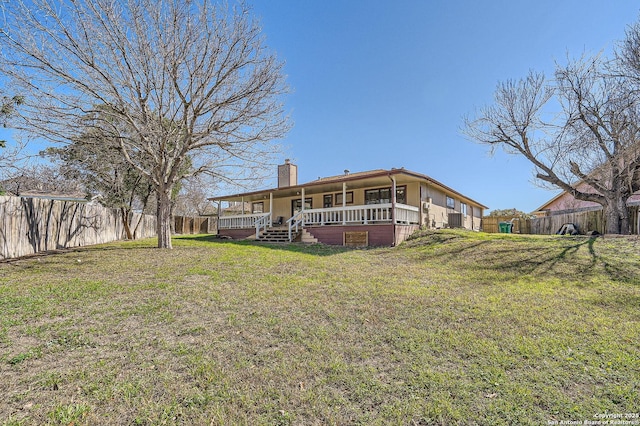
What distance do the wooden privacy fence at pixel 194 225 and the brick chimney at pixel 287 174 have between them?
1211 cm

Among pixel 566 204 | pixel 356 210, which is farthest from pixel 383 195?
pixel 566 204

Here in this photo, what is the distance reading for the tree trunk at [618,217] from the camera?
11.8 m

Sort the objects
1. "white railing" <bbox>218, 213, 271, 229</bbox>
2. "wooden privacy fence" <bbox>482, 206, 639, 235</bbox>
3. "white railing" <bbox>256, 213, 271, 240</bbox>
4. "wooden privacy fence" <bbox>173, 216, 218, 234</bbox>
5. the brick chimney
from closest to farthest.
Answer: "wooden privacy fence" <bbox>482, 206, 639, 235</bbox>, "white railing" <bbox>256, 213, 271, 240</bbox>, "white railing" <bbox>218, 213, 271, 229</bbox>, the brick chimney, "wooden privacy fence" <bbox>173, 216, 218, 234</bbox>

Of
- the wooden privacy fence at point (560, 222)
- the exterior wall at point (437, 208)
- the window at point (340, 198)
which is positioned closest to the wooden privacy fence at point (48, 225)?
the window at point (340, 198)

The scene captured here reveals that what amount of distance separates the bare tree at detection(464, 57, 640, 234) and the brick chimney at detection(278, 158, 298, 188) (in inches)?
440

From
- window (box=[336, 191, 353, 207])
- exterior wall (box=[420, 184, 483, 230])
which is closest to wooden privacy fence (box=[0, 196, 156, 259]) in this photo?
window (box=[336, 191, 353, 207])

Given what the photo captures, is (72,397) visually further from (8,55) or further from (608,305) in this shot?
(8,55)

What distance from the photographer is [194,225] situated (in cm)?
2791

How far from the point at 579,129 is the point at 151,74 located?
1583 cm

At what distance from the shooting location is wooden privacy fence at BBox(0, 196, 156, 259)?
8.03 metres

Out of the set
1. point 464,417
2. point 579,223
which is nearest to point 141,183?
point 464,417

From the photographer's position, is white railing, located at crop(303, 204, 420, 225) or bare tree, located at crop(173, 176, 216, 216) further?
bare tree, located at crop(173, 176, 216, 216)

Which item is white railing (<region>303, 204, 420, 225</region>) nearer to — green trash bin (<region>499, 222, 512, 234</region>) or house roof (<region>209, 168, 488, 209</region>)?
house roof (<region>209, 168, 488, 209</region>)

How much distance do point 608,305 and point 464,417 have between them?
14.7ft
